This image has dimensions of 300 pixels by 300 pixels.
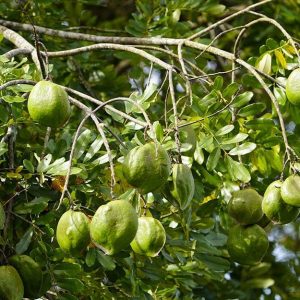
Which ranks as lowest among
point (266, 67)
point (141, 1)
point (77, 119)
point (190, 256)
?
point (190, 256)

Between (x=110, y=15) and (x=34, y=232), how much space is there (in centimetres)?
240

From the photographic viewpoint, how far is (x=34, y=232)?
2.14 m

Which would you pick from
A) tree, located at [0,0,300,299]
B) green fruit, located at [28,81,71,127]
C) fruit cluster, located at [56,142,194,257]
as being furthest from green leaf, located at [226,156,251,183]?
green fruit, located at [28,81,71,127]

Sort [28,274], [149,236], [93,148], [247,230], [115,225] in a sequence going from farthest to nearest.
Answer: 1. [93,148]
2. [247,230]
3. [28,274]
4. [149,236]
5. [115,225]

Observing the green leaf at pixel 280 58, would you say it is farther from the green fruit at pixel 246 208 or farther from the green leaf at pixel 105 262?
the green leaf at pixel 105 262

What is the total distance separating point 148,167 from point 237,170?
23.0 inches

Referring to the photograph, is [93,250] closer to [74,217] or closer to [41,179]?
[41,179]

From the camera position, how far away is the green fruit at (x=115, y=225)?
161 cm

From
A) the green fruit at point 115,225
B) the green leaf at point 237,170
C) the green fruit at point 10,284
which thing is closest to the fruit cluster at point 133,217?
the green fruit at point 115,225

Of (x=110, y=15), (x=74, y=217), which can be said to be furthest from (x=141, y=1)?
(x=74, y=217)

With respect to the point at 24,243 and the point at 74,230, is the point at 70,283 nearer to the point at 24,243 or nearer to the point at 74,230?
the point at 24,243

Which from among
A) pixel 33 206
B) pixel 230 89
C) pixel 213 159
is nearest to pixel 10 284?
pixel 33 206

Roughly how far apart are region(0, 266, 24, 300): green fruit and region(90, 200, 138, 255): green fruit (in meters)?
0.24

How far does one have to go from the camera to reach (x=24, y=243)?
6.89 ft
